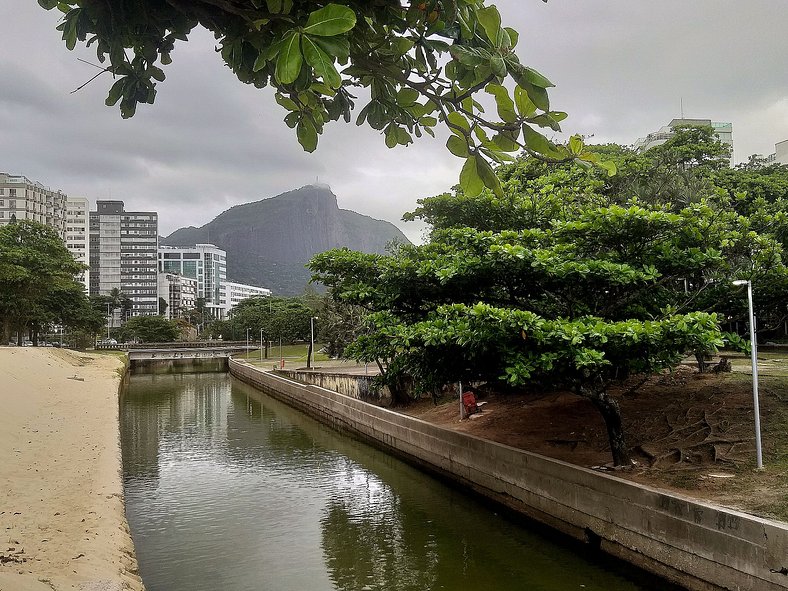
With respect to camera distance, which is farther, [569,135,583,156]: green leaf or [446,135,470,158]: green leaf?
[446,135,470,158]: green leaf

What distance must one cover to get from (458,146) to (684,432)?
9901 millimetres

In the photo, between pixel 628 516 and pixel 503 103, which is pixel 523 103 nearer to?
pixel 503 103

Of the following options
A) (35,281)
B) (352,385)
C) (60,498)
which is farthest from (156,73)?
(35,281)

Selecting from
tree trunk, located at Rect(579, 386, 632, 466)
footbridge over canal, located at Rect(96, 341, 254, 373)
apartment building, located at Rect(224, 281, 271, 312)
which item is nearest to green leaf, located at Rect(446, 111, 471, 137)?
tree trunk, located at Rect(579, 386, 632, 466)

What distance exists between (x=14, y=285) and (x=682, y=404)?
38.0m

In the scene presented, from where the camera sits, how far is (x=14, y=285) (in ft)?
121

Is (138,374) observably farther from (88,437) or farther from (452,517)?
(452,517)

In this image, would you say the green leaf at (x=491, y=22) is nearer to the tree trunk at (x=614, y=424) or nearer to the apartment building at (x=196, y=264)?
the tree trunk at (x=614, y=424)

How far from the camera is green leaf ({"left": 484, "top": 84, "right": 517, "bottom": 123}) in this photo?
2.10 meters

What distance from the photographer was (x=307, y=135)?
2447mm

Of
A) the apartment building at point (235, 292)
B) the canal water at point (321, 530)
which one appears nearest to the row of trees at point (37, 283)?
the canal water at point (321, 530)

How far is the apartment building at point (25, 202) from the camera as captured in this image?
84.6 metres

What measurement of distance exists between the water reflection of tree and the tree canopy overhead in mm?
Result: 6752

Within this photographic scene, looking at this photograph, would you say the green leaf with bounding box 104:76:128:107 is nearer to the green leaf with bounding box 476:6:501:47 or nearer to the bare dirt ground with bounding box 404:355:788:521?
the green leaf with bounding box 476:6:501:47
